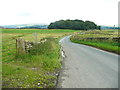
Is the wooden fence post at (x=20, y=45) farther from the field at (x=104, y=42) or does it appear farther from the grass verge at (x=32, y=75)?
the field at (x=104, y=42)

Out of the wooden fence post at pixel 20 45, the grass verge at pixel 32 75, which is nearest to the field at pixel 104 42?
the grass verge at pixel 32 75

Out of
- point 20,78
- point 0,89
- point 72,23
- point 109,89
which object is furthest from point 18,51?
point 72,23

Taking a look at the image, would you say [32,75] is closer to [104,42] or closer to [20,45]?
[20,45]

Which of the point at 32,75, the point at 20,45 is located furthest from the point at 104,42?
the point at 32,75

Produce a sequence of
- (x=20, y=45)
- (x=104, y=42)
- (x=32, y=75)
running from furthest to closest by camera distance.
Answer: (x=104, y=42) < (x=20, y=45) < (x=32, y=75)

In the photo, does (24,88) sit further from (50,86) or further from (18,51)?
(18,51)

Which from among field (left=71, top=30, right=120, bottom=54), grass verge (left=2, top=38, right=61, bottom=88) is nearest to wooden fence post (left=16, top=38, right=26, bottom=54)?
grass verge (left=2, top=38, right=61, bottom=88)

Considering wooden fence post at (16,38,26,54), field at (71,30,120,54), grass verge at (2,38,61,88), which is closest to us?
grass verge at (2,38,61,88)

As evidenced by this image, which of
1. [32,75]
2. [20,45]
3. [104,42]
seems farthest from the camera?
[104,42]

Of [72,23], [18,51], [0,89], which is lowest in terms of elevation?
[0,89]

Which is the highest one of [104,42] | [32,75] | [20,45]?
[20,45]

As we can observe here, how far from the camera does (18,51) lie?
7770 millimetres

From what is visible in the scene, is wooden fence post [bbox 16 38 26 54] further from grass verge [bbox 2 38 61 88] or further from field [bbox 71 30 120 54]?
field [bbox 71 30 120 54]

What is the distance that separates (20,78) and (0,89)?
93 cm
